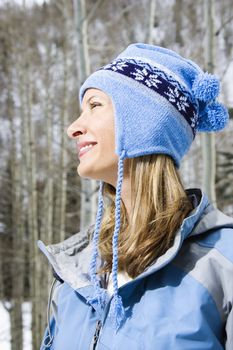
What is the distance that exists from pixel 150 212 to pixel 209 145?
2.70 meters

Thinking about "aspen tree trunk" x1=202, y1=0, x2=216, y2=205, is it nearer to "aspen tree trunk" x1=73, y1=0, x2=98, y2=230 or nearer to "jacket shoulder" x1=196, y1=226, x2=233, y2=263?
"aspen tree trunk" x1=73, y1=0, x2=98, y2=230

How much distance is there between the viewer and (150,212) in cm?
144

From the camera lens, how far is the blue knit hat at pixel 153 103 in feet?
4.89

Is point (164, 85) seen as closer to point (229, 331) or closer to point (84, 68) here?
point (229, 331)

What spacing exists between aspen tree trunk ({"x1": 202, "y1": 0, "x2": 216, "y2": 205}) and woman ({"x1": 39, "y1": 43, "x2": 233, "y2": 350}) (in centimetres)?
236

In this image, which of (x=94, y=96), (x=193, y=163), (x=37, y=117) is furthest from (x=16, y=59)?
(x=94, y=96)

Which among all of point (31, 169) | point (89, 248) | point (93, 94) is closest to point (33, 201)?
point (31, 169)

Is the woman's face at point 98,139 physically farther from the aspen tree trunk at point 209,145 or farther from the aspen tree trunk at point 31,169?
the aspen tree trunk at point 31,169

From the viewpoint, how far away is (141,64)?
5.24 ft

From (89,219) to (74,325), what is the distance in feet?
11.0

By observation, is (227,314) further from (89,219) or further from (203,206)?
(89,219)

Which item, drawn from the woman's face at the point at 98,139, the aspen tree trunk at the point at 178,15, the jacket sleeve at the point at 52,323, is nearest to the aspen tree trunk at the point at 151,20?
the aspen tree trunk at the point at 178,15

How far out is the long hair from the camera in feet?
4.51

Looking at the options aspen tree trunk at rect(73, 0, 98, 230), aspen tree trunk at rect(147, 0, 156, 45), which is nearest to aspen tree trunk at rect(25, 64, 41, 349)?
aspen tree trunk at rect(147, 0, 156, 45)
